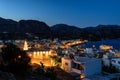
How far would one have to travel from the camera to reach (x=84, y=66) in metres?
26.6

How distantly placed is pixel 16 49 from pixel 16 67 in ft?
6.46

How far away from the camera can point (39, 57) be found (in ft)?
110

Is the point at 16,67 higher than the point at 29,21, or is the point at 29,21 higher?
the point at 29,21

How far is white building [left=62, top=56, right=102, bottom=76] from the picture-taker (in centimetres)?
2666

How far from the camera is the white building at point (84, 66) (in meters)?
26.7

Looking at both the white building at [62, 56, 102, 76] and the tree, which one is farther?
the white building at [62, 56, 102, 76]

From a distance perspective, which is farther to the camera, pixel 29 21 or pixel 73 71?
pixel 29 21

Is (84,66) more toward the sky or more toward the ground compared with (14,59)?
more toward the ground

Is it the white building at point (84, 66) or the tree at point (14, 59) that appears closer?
the tree at point (14, 59)

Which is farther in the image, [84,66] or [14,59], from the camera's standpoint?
[84,66]

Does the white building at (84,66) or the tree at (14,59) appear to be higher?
the tree at (14,59)

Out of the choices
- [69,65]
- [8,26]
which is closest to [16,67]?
[69,65]

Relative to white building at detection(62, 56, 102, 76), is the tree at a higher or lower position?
higher

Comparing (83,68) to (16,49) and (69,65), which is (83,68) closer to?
(69,65)
